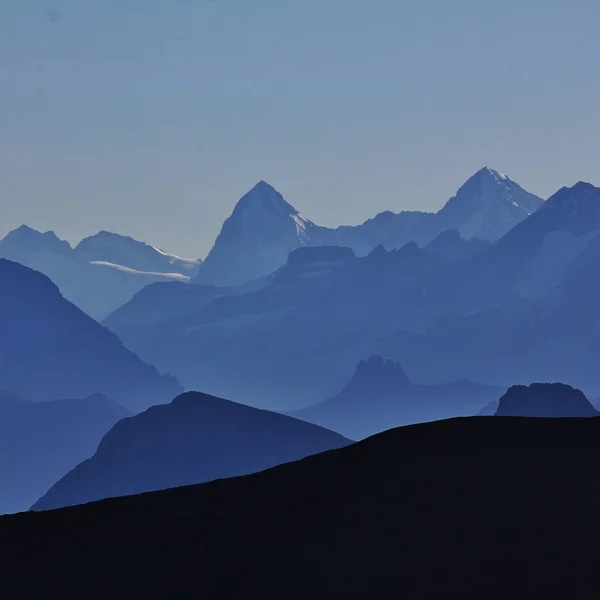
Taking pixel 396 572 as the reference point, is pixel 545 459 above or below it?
above

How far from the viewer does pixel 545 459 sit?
46406 mm

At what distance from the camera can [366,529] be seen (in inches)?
1683

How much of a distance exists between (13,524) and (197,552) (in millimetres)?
10420

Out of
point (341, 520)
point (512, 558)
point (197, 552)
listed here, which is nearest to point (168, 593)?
point (197, 552)

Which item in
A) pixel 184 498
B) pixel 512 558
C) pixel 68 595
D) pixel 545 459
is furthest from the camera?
pixel 184 498

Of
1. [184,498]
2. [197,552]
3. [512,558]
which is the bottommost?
[512,558]

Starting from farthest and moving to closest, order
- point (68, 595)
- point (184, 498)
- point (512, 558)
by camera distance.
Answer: point (184, 498)
point (68, 595)
point (512, 558)

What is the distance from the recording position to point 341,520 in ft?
145

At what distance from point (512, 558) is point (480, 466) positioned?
8603 mm

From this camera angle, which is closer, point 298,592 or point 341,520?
point 298,592

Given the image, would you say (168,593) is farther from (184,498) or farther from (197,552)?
(184,498)

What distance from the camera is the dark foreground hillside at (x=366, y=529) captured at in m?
38.1

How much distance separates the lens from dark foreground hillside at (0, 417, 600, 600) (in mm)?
38125

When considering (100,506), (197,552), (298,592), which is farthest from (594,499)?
(100,506)
